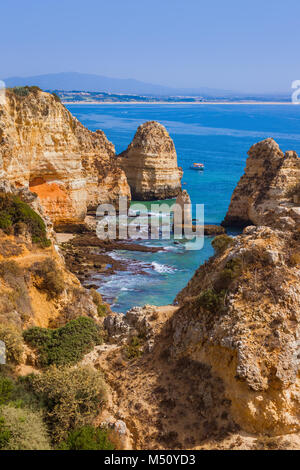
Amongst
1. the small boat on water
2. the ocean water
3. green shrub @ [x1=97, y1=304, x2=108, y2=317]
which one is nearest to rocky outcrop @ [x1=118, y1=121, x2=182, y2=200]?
the ocean water

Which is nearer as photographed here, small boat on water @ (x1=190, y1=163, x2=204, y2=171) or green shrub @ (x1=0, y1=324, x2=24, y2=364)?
green shrub @ (x1=0, y1=324, x2=24, y2=364)

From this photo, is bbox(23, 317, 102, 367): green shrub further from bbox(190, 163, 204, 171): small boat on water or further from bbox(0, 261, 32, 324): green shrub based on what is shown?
bbox(190, 163, 204, 171): small boat on water

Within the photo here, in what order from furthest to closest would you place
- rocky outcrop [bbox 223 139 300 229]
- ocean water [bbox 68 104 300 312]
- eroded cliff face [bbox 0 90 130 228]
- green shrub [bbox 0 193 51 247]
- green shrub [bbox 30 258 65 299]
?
rocky outcrop [bbox 223 139 300 229], eroded cliff face [bbox 0 90 130 228], ocean water [bbox 68 104 300 312], green shrub [bbox 0 193 51 247], green shrub [bbox 30 258 65 299]

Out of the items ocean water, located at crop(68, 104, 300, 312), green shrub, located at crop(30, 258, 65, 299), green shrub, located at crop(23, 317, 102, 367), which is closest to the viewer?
green shrub, located at crop(23, 317, 102, 367)

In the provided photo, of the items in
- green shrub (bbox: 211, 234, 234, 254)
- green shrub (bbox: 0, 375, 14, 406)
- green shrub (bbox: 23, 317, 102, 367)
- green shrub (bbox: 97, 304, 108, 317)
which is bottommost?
green shrub (bbox: 97, 304, 108, 317)

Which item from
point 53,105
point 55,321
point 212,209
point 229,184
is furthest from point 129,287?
point 229,184

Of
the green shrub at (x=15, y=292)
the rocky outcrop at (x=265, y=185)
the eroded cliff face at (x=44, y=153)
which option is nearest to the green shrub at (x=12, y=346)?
the green shrub at (x=15, y=292)

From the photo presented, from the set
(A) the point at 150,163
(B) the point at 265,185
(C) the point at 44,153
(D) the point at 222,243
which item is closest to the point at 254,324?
(D) the point at 222,243
